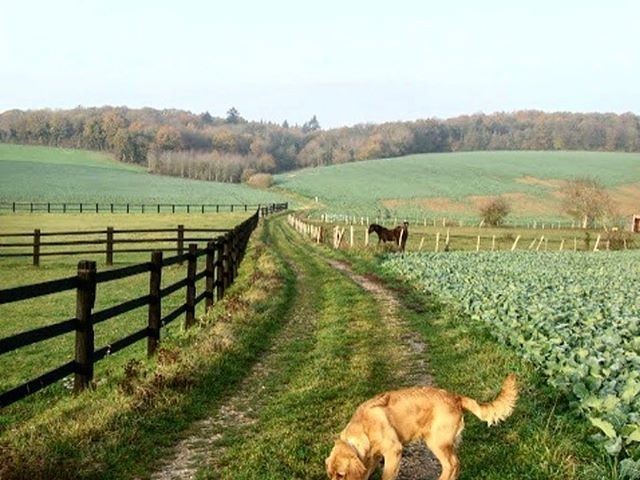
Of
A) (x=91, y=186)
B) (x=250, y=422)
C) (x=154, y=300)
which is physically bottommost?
(x=91, y=186)

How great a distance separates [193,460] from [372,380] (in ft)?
11.0

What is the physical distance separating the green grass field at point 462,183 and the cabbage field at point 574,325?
185ft

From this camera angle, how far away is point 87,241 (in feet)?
78.9

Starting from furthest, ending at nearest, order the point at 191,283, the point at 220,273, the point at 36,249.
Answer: the point at 36,249 → the point at 220,273 → the point at 191,283

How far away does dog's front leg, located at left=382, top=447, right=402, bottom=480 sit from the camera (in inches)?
207

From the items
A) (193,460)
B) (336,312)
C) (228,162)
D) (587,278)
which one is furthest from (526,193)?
(193,460)

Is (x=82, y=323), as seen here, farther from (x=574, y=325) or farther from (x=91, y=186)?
(x=91, y=186)

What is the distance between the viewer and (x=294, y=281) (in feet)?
65.6

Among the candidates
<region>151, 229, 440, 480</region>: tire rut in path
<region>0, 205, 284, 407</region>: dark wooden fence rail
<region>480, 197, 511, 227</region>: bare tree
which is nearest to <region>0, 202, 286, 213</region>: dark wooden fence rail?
<region>480, 197, 511, 227</region>: bare tree

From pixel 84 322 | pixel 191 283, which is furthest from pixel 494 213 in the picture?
pixel 84 322

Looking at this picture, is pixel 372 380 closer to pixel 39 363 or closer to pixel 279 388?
pixel 279 388

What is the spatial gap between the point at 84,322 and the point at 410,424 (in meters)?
4.43

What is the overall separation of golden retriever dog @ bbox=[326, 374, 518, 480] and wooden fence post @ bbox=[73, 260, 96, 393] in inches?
158

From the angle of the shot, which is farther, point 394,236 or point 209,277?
point 394,236
